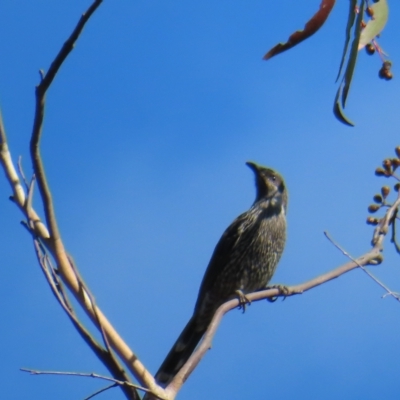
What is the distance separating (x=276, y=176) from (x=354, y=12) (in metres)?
4.54

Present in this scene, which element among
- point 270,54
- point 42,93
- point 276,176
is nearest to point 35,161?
point 42,93

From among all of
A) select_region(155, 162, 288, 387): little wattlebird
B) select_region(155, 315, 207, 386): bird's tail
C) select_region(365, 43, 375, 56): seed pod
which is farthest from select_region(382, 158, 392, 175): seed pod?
select_region(155, 162, 288, 387): little wattlebird

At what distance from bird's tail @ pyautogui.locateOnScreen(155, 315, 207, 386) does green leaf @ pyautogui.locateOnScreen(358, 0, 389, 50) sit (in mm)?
2450

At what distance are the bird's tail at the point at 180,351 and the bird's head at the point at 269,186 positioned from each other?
4.70 feet

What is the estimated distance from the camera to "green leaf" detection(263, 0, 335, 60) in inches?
83.8

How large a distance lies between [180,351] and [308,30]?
10.3 ft

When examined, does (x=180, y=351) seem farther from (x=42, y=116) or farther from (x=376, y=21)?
(x=42, y=116)

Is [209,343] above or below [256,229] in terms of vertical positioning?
below

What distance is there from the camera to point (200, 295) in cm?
571

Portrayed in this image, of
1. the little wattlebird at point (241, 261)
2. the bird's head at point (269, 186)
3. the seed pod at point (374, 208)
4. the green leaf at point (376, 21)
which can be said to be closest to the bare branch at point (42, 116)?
the green leaf at point (376, 21)

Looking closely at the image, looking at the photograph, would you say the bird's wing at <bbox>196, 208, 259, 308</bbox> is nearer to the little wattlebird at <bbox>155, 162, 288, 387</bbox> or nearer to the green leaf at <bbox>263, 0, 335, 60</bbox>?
the little wattlebird at <bbox>155, 162, 288, 387</bbox>

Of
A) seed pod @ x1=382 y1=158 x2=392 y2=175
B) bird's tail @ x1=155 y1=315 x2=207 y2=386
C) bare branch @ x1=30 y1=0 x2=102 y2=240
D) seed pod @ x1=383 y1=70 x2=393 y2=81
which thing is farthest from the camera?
bird's tail @ x1=155 y1=315 x2=207 y2=386

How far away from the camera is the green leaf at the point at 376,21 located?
2.52m

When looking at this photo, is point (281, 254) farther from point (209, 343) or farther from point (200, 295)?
point (209, 343)
